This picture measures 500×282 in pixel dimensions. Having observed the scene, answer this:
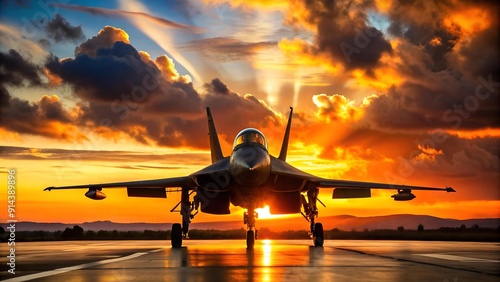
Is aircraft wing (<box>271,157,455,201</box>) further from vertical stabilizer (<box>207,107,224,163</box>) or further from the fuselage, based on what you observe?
vertical stabilizer (<box>207,107,224,163</box>)

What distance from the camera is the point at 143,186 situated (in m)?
24.7

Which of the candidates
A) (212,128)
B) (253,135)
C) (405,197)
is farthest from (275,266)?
(212,128)

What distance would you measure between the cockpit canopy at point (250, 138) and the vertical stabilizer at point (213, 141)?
787 cm

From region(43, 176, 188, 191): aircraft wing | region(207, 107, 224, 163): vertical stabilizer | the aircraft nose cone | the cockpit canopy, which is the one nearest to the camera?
the aircraft nose cone

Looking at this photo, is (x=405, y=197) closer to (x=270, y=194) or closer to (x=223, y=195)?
(x=270, y=194)

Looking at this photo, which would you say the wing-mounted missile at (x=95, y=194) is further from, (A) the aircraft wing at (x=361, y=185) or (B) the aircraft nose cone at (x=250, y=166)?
(A) the aircraft wing at (x=361, y=185)

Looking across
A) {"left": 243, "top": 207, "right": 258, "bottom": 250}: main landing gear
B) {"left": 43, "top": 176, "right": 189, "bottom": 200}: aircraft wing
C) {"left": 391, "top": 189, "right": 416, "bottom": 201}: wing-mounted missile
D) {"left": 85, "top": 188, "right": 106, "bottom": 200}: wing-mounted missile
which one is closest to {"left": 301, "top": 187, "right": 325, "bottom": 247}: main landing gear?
{"left": 243, "top": 207, "right": 258, "bottom": 250}: main landing gear

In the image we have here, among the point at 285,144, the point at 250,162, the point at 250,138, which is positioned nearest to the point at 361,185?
the point at 285,144

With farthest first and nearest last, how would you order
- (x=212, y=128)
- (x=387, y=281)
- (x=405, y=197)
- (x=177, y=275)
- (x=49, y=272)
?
(x=212, y=128) < (x=405, y=197) < (x=49, y=272) < (x=177, y=275) < (x=387, y=281)

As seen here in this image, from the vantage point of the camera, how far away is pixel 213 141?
29406 mm

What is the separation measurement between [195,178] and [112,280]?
12.9 metres

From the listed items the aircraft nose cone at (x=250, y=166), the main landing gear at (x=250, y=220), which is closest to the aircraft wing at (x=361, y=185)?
the main landing gear at (x=250, y=220)

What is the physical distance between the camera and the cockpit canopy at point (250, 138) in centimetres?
2034

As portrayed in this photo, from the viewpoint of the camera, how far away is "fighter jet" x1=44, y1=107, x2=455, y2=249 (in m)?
19.4
